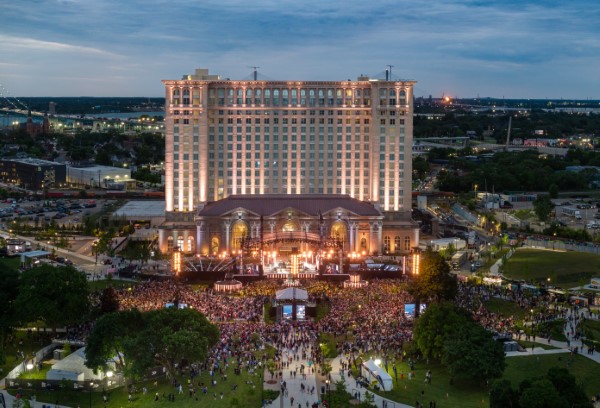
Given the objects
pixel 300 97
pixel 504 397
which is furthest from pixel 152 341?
pixel 300 97

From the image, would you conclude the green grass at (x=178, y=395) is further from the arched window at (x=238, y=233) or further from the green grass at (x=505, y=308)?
the arched window at (x=238, y=233)

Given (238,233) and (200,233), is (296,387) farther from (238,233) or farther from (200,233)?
(200,233)

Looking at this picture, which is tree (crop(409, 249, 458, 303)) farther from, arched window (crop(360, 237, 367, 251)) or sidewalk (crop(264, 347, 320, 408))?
arched window (crop(360, 237, 367, 251))

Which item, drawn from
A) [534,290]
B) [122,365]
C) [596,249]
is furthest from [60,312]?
[596,249]

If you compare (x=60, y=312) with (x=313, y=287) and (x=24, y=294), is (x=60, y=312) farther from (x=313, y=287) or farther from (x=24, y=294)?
(x=313, y=287)

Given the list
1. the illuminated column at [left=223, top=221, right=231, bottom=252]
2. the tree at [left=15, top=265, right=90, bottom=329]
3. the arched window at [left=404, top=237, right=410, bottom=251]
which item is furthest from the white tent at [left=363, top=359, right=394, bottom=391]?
the arched window at [left=404, top=237, right=410, bottom=251]
